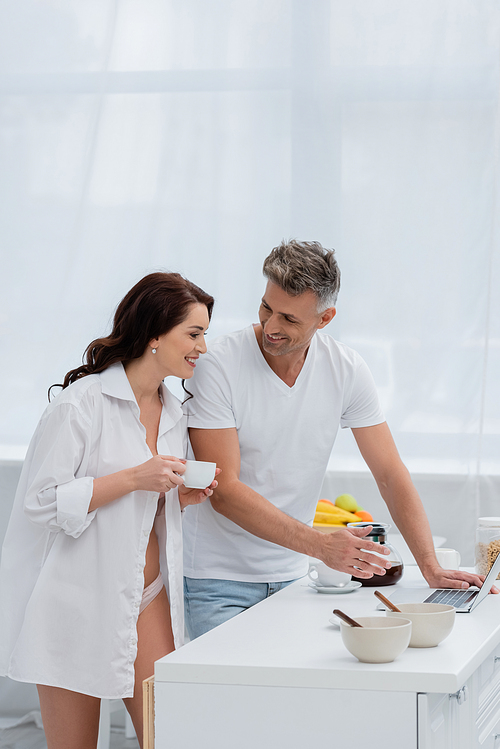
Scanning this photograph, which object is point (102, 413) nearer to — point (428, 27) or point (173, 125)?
point (173, 125)

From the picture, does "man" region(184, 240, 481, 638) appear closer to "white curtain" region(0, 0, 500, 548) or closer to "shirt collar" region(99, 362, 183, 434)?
"shirt collar" region(99, 362, 183, 434)

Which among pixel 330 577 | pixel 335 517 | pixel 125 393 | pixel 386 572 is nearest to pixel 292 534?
pixel 330 577

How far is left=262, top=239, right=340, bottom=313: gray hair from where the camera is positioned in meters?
1.80

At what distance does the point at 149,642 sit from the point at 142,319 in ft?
2.24

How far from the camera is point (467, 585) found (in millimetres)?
1700

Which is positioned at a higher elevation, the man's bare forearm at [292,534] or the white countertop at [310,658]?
the man's bare forearm at [292,534]

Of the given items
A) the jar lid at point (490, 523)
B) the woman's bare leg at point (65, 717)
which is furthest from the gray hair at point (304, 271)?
the woman's bare leg at point (65, 717)

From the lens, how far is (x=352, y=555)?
5.18ft

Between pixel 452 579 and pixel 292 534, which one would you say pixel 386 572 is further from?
pixel 292 534

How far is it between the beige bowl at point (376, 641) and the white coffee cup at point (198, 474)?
0.51 metres

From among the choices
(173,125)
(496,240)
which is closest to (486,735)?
(496,240)

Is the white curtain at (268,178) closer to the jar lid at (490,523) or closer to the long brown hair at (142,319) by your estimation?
the jar lid at (490,523)

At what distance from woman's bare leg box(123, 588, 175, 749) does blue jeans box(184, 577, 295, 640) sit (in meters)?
0.13

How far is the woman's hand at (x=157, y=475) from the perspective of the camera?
1.55 metres
